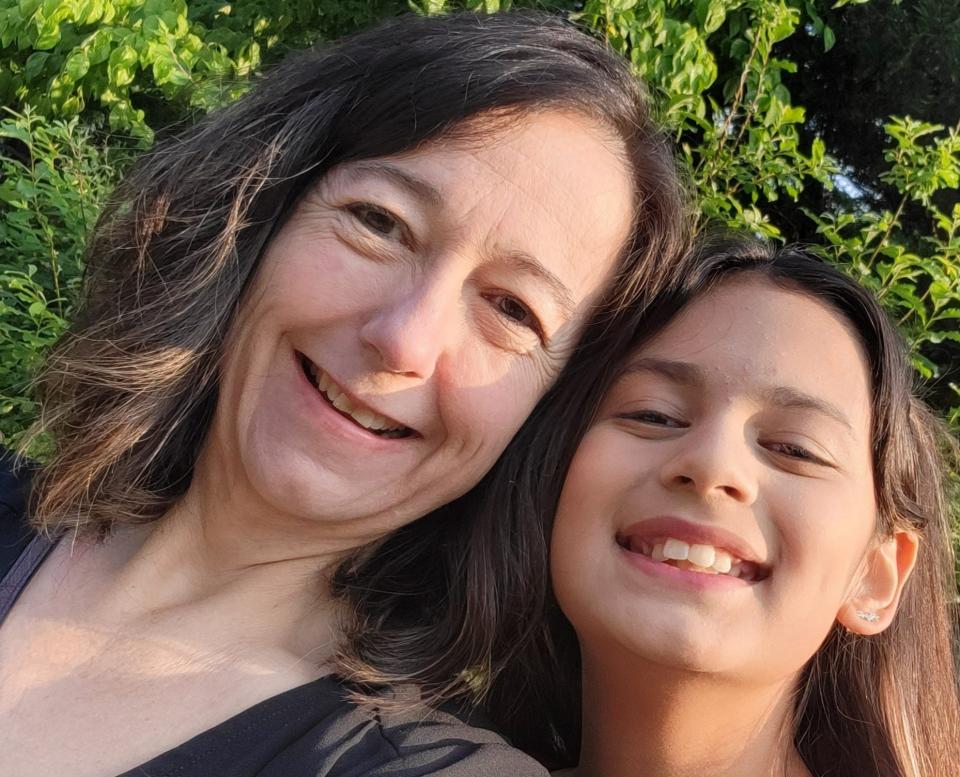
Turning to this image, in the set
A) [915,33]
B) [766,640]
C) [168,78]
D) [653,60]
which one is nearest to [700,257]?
[766,640]

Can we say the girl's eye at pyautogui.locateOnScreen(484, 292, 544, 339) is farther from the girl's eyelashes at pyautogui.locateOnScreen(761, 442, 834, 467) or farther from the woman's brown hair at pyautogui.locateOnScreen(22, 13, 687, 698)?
the girl's eyelashes at pyautogui.locateOnScreen(761, 442, 834, 467)

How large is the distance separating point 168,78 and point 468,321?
1.97 meters

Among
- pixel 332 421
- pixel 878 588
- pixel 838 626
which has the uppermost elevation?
pixel 332 421

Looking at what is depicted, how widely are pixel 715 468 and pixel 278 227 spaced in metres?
0.99

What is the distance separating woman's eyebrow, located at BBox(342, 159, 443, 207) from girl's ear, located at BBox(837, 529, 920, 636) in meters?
1.17

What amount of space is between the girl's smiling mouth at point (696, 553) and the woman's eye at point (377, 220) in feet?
2.38

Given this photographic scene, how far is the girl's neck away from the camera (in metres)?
2.02

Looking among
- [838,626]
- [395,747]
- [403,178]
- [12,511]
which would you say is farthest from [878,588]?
[12,511]

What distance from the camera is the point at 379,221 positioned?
6.35ft

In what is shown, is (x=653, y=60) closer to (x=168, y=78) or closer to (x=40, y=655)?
(x=168, y=78)

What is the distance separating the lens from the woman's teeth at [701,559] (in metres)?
1.91

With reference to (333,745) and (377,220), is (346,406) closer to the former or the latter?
(377,220)

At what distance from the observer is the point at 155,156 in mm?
2338

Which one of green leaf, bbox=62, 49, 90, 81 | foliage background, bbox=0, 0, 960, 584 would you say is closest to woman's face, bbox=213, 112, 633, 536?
foliage background, bbox=0, 0, 960, 584
